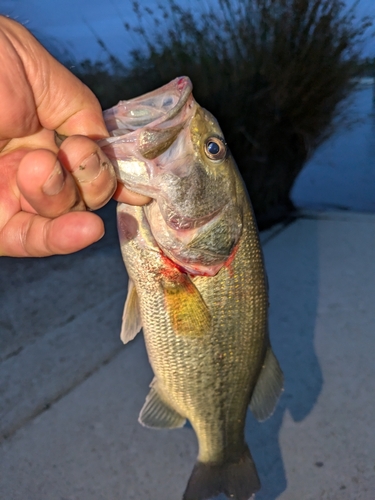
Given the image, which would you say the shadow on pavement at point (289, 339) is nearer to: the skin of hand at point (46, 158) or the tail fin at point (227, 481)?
the tail fin at point (227, 481)

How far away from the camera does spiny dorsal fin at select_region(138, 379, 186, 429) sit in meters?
1.94

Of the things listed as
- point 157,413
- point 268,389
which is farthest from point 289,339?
point 157,413

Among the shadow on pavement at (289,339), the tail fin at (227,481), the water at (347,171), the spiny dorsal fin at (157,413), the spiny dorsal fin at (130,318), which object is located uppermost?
the spiny dorsal fin at (130,318)

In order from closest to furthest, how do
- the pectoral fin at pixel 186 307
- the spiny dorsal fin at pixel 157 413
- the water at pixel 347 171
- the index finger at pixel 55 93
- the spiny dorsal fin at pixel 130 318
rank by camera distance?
the index finger at pixel 55 93 → the pectoral fin at pixel 186 307 → the spiny dorsal fin at pixel 130 318 → the spiny dorsal fin at pixel 157 413 → the water at pixel 347 171

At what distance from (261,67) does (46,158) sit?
4.65 meters

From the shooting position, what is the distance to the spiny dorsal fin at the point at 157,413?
6.38 feet

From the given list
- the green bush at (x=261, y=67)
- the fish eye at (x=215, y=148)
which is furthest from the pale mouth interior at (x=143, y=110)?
the green bush at (x=261, y=67)

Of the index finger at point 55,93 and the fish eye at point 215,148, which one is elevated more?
the index finger at point 55,93

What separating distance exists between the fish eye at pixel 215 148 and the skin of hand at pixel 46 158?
240mm

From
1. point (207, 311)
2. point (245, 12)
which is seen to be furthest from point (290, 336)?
point (245, 12)

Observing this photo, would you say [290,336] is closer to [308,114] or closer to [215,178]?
[215,178]

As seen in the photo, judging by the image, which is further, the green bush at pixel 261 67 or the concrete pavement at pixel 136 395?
the green bush at pixel 261 67

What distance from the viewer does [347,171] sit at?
8398 millimetres

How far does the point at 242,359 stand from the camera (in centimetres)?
178
